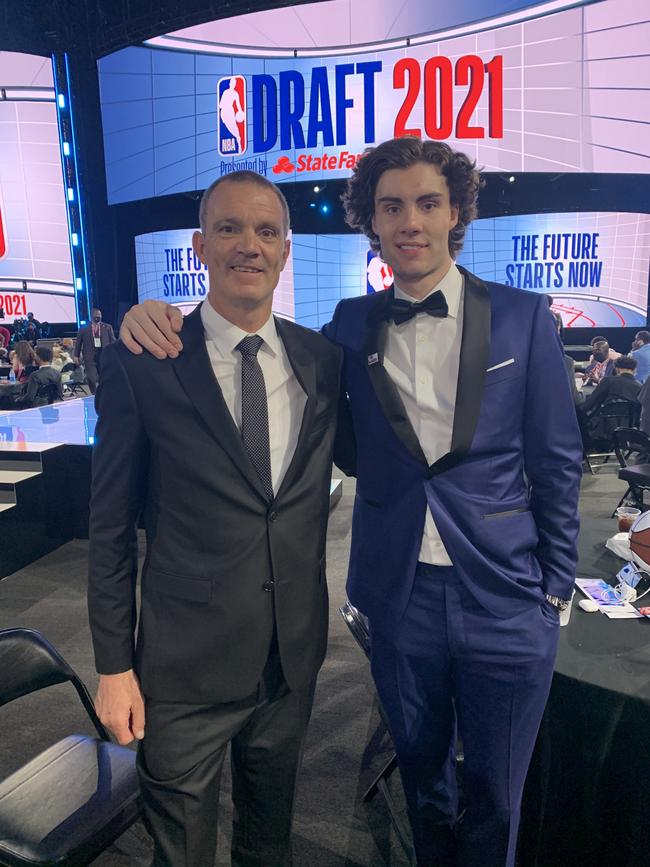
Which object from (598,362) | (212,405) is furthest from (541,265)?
(212,405)

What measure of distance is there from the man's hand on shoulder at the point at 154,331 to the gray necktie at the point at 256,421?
163mm

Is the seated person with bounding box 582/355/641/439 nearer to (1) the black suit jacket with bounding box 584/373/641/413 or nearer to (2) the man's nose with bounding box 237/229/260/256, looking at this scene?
(1) the black suit jacket with bounding box 584/373/641/413

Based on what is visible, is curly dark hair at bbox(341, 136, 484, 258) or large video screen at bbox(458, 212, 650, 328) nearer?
curly dark hair at bbox(341, 136, 484, 258)

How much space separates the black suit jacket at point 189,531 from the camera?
134cm

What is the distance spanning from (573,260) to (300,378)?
32.7 ft

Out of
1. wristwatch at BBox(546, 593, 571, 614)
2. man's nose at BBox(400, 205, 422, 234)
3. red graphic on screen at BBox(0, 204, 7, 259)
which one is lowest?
wristwatch at BBox(546, 593, 571, 614)

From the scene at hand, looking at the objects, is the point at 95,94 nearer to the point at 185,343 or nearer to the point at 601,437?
the point at 601,437

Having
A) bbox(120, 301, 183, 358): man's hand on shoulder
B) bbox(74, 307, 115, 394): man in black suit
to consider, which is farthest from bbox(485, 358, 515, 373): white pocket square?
bbox(74, 307, 115, 394): man in black suit

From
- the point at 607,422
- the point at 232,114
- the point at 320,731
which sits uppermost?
the point at 232,114

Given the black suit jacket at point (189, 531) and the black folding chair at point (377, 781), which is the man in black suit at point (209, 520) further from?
the black folding chair at point (377, 781)

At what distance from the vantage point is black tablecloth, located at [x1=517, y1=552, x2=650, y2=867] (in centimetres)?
153

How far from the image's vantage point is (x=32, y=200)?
14078mm

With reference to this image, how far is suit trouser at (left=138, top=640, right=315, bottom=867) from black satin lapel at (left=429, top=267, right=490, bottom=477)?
0.63 meters

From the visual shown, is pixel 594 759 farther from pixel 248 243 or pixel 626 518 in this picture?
pixel 248 243
